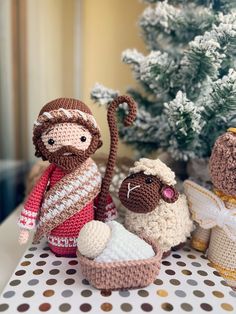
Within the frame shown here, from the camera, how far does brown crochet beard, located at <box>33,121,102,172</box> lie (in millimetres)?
498

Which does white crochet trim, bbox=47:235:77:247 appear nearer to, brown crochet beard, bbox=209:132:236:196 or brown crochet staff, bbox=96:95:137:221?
brown crochet staff, bbox=96:95:137:221

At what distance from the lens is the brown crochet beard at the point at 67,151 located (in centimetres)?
50

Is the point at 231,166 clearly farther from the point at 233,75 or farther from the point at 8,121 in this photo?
the point at 8,121

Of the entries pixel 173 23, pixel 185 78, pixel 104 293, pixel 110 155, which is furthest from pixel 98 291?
pixel 173 23

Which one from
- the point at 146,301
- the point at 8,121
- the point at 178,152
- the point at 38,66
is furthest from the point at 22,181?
the point at 146,301

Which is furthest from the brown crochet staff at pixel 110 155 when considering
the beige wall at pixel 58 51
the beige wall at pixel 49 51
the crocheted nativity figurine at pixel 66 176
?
the beige wall at pixel 49 51

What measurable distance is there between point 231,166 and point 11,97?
0.75m

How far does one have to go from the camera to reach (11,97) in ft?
3.28

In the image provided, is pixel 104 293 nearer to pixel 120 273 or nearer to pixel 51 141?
pixel 120 273

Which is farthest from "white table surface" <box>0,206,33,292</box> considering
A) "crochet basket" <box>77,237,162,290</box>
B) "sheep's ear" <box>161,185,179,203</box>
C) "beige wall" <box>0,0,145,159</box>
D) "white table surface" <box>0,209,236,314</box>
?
"beige wall" <box>0,0,145,159</box>

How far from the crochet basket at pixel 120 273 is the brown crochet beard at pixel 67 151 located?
0.15 metres

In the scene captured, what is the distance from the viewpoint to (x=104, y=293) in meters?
0.45

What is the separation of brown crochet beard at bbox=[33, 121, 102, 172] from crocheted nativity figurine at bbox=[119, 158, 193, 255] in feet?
0.27

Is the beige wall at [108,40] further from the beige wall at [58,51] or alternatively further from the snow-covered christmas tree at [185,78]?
the snow-covered christmas tree at [185,78]
